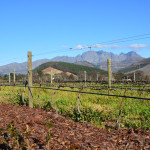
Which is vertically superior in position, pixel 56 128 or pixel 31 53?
pixel 31 53

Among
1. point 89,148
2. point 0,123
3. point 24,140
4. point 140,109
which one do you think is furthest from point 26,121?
point 140,109

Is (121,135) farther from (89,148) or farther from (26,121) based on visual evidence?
(26,121)

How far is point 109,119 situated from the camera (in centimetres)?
604

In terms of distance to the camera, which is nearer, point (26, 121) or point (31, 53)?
point (26, 121)

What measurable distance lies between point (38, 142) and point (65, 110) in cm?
323

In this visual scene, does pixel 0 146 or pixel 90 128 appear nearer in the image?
pixel 0 146

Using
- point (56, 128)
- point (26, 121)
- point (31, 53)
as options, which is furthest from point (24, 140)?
point (31, 53)

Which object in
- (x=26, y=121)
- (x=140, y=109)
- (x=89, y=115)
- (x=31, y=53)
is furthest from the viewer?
(x=31, y=53)

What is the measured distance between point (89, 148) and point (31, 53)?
544 cm

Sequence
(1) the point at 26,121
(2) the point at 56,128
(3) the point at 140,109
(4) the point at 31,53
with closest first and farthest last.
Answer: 1. (2) the point at 56,128
2. (1) the point at 26,121
3. (3) the point at 140,109
4. (4) the point at 31,53

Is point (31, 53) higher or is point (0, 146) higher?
point (31, 53)

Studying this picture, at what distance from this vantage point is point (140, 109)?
6777 mm

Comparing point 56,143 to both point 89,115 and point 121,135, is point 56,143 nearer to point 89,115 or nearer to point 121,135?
point 121,135

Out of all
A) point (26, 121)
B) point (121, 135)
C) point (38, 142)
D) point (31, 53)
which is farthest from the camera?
point (31, 53)
